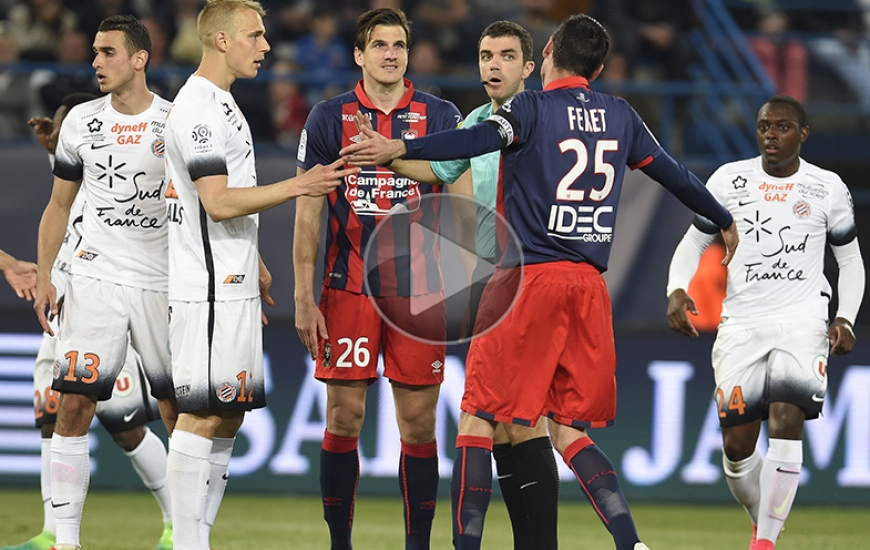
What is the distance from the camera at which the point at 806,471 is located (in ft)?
31.7

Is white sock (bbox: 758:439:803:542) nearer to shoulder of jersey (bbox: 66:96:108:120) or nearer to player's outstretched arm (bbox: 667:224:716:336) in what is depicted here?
player's outstretched arm (bbox: 667:224:716:336)

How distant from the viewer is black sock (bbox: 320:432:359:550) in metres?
6.16

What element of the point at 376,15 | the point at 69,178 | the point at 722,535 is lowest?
the point at 722,535

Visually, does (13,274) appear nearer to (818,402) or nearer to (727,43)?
(818,402)

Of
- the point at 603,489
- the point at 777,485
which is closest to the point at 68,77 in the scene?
the point at 777,485

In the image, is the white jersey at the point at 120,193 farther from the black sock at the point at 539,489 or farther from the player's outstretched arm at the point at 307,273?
the black sock at the point at 539,489

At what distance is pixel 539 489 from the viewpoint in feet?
18.5

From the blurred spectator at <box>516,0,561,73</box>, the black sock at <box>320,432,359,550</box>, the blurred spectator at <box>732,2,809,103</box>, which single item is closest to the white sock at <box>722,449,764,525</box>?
the black sock at <box>320,432,359,550</box>

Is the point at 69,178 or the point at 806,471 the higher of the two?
the point at 69,178

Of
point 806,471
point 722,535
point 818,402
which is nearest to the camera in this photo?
point 818,402

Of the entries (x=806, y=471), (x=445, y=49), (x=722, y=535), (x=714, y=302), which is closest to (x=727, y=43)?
(x=445, y=49)

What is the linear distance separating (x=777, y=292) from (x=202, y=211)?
3302mm

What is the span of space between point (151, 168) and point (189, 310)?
3.35 ft
